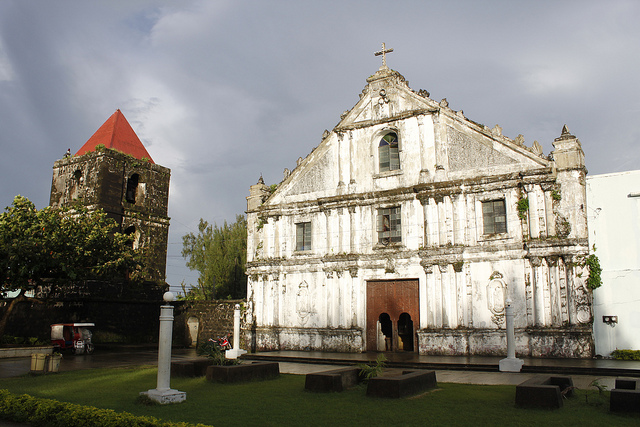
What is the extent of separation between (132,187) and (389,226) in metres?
21.2

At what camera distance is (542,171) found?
66.0 feet

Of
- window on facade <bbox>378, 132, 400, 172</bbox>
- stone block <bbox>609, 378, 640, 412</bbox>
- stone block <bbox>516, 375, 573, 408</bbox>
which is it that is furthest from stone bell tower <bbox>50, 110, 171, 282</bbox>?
stone block <bbox>609, 378, 640, 412</bbox>

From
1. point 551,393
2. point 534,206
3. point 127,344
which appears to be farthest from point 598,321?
point 127,344

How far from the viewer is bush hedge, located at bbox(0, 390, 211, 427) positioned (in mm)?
8320

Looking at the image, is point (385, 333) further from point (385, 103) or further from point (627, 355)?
point (385, 103)

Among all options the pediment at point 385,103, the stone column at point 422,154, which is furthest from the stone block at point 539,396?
the pediment at point 385,103

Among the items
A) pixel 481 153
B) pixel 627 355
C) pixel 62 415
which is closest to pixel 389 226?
pixel 481 153

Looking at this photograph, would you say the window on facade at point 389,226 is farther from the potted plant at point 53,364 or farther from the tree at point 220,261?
the tree at point 220,261

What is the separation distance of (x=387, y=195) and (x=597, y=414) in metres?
14.9

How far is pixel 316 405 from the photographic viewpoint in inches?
406

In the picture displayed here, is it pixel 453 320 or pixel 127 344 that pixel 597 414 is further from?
pixel 127 344

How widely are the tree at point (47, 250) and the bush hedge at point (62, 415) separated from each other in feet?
48.5

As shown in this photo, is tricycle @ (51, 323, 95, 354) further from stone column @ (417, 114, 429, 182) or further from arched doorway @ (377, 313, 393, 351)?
stone column @ (417, 114, 429, 182)

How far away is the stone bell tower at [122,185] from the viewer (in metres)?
33.8
